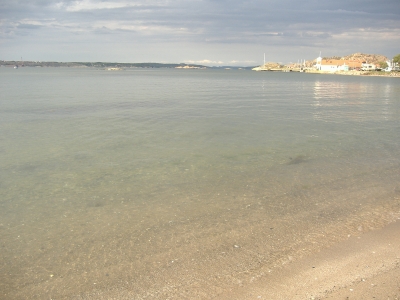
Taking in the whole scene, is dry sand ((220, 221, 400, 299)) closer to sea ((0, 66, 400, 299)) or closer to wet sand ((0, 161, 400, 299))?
wet sand ((0, 161, 400, 299))

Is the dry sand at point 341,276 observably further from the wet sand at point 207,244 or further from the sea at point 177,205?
the sea at point 177,205

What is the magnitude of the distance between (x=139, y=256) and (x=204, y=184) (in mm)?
4269

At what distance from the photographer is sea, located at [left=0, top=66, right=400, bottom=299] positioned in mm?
6074

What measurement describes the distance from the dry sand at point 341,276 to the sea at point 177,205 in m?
0.27

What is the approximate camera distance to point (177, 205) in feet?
29.7

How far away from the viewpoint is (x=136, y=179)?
1103 cm

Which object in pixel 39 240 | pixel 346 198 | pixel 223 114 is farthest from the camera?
pixel 223 114

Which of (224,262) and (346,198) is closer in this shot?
(224,262)

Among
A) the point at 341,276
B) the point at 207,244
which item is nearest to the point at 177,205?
the point at 207,244

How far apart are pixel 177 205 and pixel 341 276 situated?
450 cm

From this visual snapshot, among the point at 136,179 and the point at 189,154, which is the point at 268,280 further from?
the point at 189,154

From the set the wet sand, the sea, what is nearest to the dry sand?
the wet sand

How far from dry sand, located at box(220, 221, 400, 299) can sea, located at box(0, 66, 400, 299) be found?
27 cm

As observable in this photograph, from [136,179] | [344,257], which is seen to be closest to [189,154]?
[136,179]
